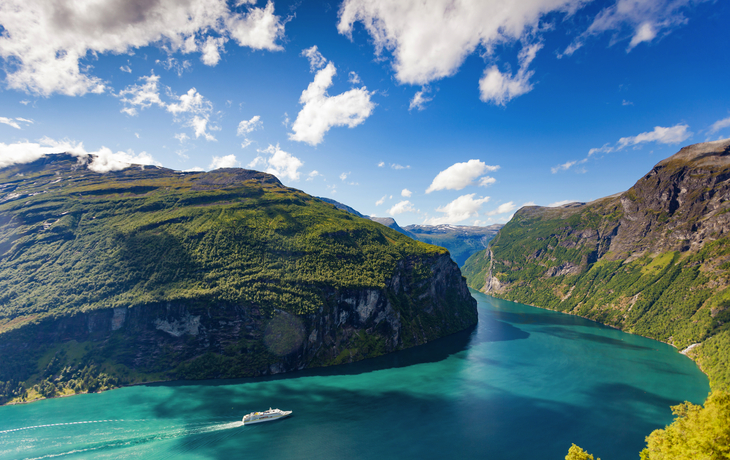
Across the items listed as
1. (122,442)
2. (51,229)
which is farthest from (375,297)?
(51,229)

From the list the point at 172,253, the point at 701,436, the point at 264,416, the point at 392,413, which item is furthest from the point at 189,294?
the point at 701,436

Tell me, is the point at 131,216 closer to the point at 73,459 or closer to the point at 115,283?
the point at 115,283

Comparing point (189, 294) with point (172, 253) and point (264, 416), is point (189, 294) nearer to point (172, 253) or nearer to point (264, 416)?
point (172, 253)

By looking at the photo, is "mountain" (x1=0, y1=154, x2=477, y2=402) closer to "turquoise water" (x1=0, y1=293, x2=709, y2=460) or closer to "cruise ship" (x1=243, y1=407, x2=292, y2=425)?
"turquoise water" (x1=0, y1=293, x2=709, y2=460)

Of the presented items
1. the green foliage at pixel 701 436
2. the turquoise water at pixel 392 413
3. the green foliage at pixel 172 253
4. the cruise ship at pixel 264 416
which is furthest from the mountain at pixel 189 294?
the green foliage at pixel 701 436

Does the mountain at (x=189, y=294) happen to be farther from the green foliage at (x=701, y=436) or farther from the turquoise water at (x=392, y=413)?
the green foliage at (x=701, y=436)

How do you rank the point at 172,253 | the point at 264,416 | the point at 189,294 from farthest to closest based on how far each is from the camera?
1. the point at 172,253
2. the point at 189,294
3. the point at 264,416

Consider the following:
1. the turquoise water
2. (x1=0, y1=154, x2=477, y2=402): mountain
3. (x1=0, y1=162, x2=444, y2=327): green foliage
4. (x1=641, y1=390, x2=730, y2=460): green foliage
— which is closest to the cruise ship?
the turquoise water
